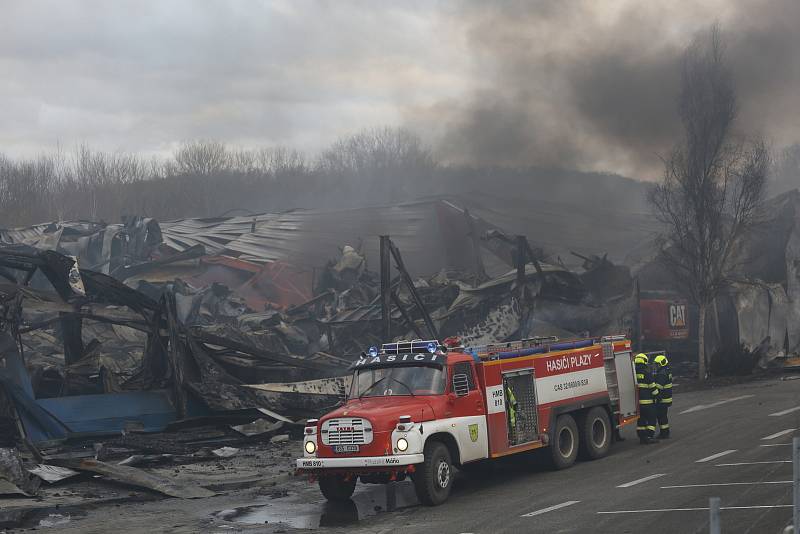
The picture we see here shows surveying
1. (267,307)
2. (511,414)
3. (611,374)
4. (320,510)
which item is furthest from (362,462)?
(267,307)

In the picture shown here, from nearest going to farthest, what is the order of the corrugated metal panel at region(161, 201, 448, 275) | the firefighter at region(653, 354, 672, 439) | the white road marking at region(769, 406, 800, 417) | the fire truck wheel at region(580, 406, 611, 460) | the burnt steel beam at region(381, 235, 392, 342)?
the fire truck wheel at region(580, 406, 611, 460) < the firefighter at region(653, 354, 672, 439) < the white road marking at region(769, 406, 800, 417) < the burnt steel beam at region(381, 235, 392, 342) < the corrugated metal panel at region(161, 201, 448, 275)

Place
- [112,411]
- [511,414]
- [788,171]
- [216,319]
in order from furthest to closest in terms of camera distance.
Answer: [788,171], [216,319], [112,411], [511,414]

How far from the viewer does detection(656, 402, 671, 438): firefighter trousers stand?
676 inches

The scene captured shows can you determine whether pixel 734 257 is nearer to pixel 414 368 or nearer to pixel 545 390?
pixel 545 390

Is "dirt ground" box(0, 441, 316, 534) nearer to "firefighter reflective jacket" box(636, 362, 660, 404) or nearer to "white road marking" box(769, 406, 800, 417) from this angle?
"firefighter reflective jacket" box(636, 362, 660, 404)

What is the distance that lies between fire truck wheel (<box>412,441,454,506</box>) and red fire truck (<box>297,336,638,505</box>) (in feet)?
0.05

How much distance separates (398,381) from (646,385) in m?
6.16

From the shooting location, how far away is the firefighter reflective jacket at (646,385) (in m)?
17.0

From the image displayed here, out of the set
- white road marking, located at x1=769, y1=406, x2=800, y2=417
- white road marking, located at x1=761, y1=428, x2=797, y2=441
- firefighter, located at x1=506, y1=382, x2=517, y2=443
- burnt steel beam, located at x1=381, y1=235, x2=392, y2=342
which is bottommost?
white road marking, located at x1=761, y1=428, x2=797, y2=441

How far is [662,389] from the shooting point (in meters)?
17.0

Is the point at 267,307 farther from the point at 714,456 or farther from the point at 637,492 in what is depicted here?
the point at 637,492

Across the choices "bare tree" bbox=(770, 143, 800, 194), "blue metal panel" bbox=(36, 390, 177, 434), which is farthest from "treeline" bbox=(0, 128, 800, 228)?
"blue metal panel" bbox=(36, 390, 177, 434)

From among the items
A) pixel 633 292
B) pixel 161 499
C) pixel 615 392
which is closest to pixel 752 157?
pixel 633 292

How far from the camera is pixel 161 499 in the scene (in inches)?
541
